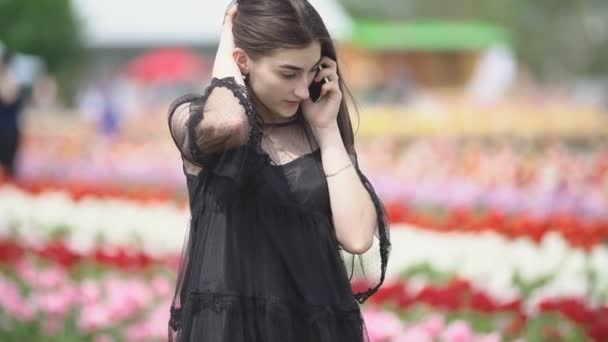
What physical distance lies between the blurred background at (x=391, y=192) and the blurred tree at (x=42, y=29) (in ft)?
7.70

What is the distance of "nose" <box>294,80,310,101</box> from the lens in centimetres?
247

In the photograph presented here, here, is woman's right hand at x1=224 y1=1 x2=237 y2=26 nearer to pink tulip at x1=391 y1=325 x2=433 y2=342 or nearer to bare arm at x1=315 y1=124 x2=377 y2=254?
bare arm at x1=315 y1=124 x2=377 y2=254

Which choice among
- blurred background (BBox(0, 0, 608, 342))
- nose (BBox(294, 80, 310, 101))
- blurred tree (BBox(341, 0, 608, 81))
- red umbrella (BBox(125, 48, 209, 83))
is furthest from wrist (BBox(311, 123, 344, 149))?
blurred tree (BBox(341, 0, 608, 81))

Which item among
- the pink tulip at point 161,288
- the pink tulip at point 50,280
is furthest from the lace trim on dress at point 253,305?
the pink tulip at point 50,280

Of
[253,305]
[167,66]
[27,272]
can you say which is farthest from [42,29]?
[253,305]

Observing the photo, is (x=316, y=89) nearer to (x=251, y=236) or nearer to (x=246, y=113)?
(x=246, y=113)

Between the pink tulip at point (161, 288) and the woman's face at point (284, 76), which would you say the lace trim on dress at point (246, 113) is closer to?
the woman's face at point (284, 76)

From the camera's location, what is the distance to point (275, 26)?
2.45 m

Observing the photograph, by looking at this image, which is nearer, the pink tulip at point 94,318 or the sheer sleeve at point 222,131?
the sheer sleeve at point 222,131

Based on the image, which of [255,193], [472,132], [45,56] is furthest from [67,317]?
[45,56]

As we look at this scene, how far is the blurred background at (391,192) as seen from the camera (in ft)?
14.8

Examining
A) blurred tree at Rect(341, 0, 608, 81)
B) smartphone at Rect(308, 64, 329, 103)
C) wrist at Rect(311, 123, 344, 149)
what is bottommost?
blurred tree at Rect(341, 0, 608, 81)

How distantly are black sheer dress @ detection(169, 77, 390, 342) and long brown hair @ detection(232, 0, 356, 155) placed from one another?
0.32 ft

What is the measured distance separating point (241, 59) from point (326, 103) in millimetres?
211
